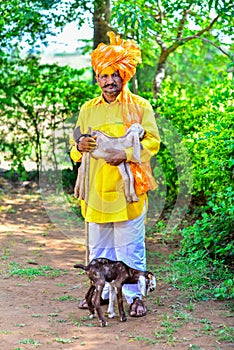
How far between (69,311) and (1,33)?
5.72m

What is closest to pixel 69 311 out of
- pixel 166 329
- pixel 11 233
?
pixel 166 329

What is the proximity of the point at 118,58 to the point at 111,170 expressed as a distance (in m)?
0.88

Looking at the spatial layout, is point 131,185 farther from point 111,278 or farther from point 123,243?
point 111,278

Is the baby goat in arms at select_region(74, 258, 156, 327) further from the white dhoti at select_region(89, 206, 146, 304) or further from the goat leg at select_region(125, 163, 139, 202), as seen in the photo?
the goat leg at select_region(125, 163, 139, 202)

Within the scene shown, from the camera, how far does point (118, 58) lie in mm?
5055

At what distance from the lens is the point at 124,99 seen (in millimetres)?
5199

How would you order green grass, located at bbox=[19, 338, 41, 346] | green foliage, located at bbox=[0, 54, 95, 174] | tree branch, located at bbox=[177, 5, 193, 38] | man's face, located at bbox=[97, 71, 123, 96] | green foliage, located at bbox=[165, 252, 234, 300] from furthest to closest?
green foliage, located at bbox=[0, 54, 95, 174] < tree branch, located at bbox=[177, 5, 193, 38] < green foliage, located at bbox=[165, 252, 234, 300] < man's face, located at bbox=[97, 71, 123, 96] < green grass, located at bbox=[19, 338, 41, 346]

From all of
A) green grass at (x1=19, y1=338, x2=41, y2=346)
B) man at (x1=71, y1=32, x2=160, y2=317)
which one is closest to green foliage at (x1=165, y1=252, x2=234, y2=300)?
man at (x1=71, y1=32, x2=160, y2=317)

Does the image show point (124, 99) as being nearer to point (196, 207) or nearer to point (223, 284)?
point (223, 284)

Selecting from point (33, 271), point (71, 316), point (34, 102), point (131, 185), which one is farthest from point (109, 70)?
point (34, 102)

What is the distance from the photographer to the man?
5.09 meters

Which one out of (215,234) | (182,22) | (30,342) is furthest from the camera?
(182,22)

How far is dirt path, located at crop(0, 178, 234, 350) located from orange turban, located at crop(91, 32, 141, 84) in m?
1.92

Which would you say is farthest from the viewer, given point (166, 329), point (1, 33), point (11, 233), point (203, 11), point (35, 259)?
point (1, 33)
